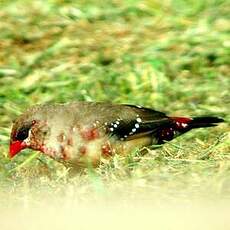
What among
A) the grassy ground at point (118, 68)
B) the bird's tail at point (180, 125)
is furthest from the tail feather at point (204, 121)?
the grassy ground at point (118, 68)

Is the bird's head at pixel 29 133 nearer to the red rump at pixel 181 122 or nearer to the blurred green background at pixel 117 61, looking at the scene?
the blurred green background at pixel 117 61

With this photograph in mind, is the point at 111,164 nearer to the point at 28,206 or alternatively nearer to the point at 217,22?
the point at 28,206

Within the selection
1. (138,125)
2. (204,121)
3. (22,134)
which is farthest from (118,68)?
(22,134)

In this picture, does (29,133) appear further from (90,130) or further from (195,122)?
(195,122)

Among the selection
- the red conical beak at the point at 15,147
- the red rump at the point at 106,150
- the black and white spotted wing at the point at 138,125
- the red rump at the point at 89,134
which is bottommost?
the red conical beak at the point at 15,147

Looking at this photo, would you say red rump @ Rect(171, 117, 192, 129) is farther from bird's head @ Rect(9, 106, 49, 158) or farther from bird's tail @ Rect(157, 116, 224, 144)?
bird's head @ Rect(9, 106, 49, 158)

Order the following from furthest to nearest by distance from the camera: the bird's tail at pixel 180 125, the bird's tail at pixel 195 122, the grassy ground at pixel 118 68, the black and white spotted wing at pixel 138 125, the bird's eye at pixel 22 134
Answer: the bird's tail at pixel 195 122 < the bird's tail at pixel 180 125 < the bird's eye at pixel 22 134 < the black and white spotted wing at pixel 138 125 < the grassy ground at pixel 118 68

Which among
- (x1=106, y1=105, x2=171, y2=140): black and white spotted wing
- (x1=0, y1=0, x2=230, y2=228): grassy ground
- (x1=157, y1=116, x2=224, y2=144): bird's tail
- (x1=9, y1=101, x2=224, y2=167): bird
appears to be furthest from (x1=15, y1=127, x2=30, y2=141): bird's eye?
(x1=157, y1=116, x2=224, y2=144): bird's tail
